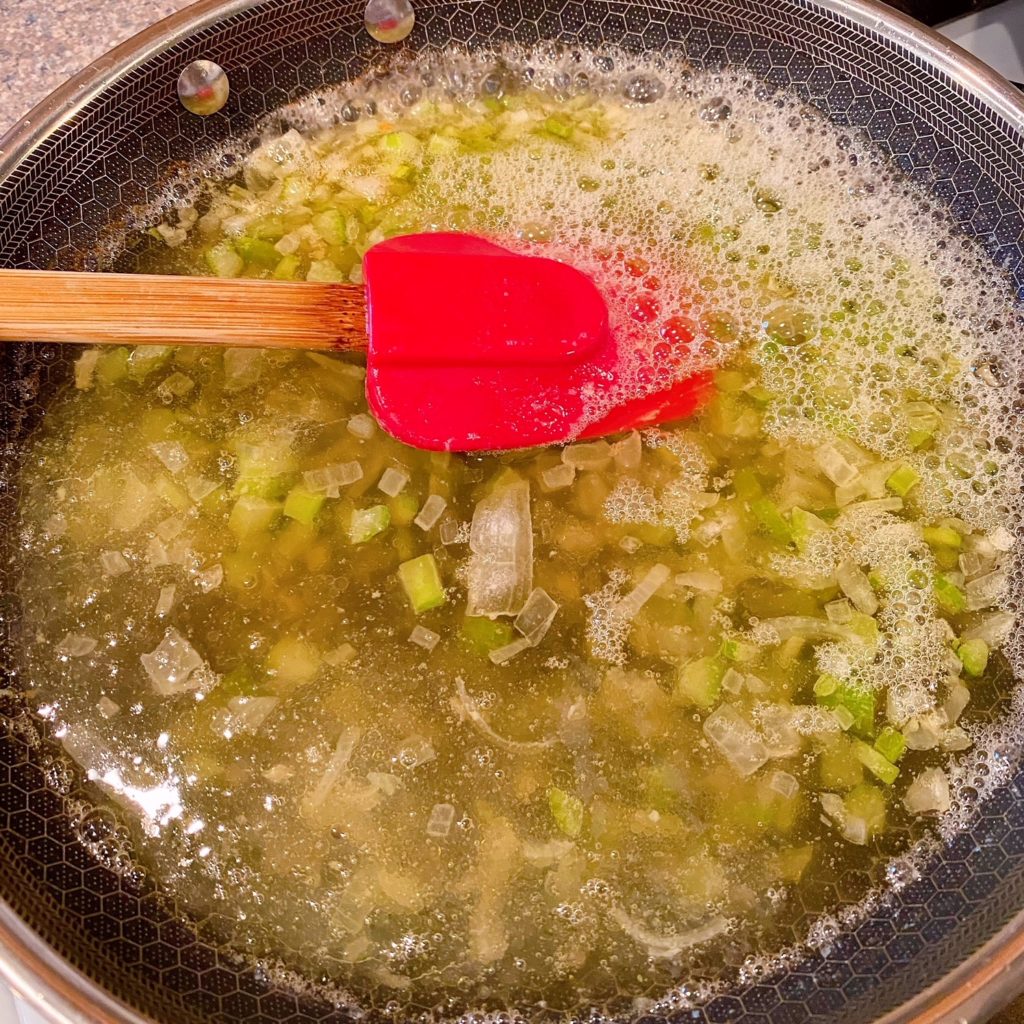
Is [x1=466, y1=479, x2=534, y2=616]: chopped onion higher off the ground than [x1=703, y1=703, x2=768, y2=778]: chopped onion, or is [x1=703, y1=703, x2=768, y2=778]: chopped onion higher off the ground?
[x1=466, y1=479, x2=534, y2=616]: chopped onion

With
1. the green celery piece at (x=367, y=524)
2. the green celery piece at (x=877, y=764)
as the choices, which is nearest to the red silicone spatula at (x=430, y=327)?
the green celery piece at (x=367, y=524)

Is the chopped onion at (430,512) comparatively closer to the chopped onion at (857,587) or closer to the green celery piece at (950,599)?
the chopped onion at (857,587)

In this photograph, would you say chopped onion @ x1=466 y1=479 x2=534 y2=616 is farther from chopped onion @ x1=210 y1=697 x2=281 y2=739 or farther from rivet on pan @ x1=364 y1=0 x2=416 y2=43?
rivet on pan @ x1=364 y1=0 x2=416 y2=43

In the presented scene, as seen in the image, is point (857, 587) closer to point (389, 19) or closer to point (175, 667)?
point (175, 667)

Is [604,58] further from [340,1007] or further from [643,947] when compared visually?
[340,1007]

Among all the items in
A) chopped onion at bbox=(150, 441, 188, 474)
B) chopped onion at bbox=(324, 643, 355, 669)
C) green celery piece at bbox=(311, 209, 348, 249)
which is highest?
green celery piece at bbox=(311, 209, 348, 249)

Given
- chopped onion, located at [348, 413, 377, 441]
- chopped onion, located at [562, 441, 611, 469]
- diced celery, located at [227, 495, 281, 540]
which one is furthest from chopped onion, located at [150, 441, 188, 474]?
chopped onion, located at [562, 441, 611, 469]

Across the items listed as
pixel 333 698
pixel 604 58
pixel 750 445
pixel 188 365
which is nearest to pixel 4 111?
pixel 188 365

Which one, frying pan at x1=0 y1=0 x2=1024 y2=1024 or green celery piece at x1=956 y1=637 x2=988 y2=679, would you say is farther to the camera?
green celery piece at x1=956 y1=637 x2=988 y2=679
